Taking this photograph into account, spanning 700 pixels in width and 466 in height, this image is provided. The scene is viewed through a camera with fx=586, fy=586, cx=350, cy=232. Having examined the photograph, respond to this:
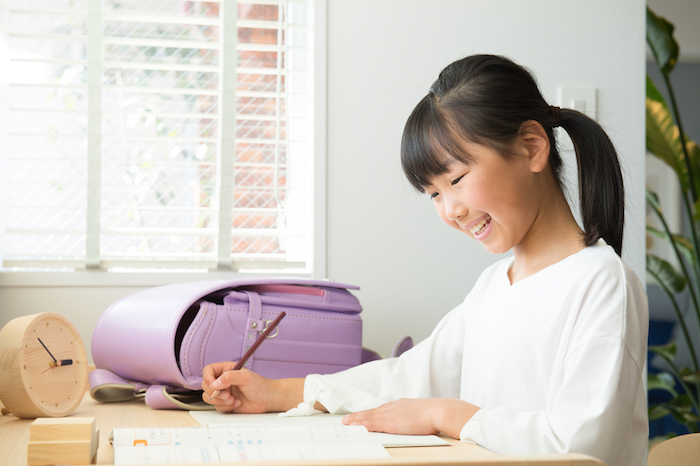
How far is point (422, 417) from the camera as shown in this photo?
2.39ft

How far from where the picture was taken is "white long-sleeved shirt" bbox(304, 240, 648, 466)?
0.64 m

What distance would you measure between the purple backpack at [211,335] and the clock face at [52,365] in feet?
0.33

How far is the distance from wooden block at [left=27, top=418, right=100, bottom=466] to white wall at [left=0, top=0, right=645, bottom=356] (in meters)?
0.89

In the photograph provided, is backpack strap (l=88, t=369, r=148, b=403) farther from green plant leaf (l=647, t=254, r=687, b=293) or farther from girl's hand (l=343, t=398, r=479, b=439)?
green plant leaf (l=647, t=254, r=687, b=293)

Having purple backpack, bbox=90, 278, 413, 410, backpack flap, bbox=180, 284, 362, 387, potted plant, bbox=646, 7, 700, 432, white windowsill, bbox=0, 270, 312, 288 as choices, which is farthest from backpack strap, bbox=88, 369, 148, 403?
potted plant, bbox=646, 7, 700, 432

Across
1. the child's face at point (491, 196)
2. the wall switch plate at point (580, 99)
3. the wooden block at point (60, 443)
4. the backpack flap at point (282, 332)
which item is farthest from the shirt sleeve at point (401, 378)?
the wall switch plate at point (580, 99)

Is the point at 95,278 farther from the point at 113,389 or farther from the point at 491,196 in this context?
the point at 491,196

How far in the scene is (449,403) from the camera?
2.41 feet

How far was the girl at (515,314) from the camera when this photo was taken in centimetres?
66

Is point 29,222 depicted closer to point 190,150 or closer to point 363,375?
point 190,150

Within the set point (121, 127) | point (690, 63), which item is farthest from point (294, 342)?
point (690, 63)

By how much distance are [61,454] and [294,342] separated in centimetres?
54

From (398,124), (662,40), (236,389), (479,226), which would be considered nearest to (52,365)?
(236,389)

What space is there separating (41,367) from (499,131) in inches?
28.6
